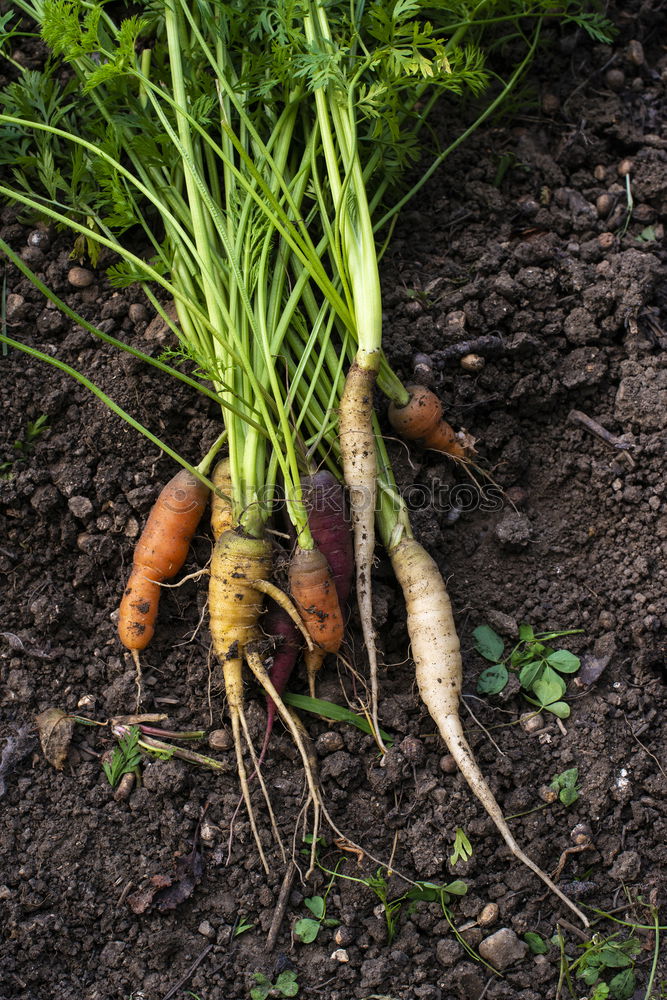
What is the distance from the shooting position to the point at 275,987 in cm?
177

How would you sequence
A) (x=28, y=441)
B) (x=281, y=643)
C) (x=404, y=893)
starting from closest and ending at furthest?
(x=404, y=893) < (x=281, y=643) < (x=28, y=441)

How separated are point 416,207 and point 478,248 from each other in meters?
0.24

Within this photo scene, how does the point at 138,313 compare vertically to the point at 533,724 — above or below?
above

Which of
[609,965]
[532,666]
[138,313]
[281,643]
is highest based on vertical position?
[138,313]

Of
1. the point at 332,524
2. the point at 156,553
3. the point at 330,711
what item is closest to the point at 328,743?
the point at 330,711

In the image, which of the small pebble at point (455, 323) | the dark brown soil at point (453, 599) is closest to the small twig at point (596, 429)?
the dark brown soil at point (453, 599)

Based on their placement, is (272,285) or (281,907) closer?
(281,907)

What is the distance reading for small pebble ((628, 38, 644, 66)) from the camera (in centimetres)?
263

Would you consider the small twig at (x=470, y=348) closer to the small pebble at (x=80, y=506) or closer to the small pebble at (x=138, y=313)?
the small pebble at (x=138, y=313)

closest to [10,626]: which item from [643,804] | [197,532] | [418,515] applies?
[197,532]

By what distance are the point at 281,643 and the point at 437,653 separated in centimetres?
41

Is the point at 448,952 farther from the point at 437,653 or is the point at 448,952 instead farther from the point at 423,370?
the point at 423,370

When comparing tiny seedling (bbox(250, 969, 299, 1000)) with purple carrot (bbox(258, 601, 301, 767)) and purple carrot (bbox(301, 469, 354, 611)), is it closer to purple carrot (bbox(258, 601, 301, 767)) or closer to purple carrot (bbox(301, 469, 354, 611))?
purple carrot (bbox(258, 601, 301, 767))

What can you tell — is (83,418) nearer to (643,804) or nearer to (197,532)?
(197,532)
